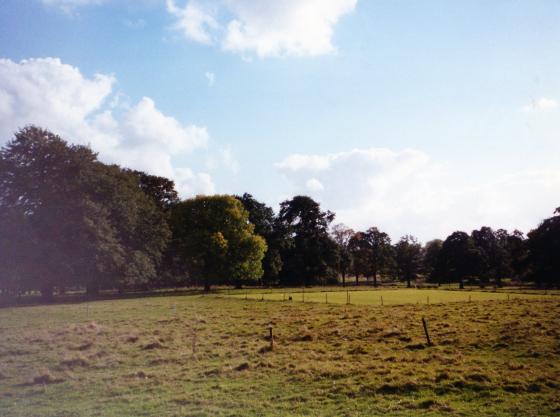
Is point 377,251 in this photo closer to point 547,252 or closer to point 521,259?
point 521,259

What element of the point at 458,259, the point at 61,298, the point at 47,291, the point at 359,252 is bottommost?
the point at 61,298

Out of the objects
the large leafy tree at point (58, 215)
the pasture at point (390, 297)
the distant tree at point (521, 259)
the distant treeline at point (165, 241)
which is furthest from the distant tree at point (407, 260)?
the large leafy tree at point (58, 215)

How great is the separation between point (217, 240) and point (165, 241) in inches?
397

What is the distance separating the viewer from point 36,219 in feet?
183

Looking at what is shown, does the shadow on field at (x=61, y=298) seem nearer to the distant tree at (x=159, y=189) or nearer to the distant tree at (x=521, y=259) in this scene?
the distant tree at (x=159, y=189)

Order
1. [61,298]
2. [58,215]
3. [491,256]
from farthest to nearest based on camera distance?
[491,256]
[61,298]
[58,215]

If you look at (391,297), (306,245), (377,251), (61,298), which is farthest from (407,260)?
(61,298)

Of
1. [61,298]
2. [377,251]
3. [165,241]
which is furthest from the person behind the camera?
[377,251]

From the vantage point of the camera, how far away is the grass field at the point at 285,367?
47.4 feet

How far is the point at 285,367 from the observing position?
1941cm

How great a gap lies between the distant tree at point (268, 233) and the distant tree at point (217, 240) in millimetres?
13981

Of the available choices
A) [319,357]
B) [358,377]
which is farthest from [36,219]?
[358,377]

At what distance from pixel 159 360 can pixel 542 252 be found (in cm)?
8781

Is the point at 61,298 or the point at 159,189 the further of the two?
the point at 159,189
